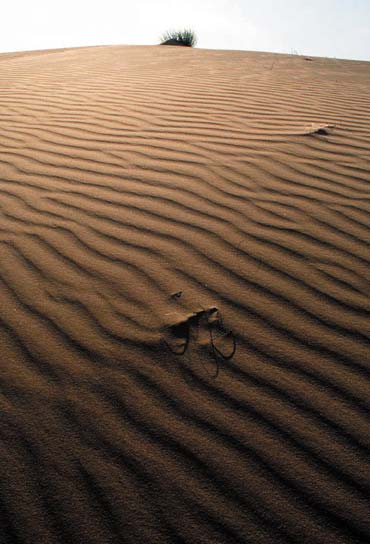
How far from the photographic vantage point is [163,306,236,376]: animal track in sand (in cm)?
177

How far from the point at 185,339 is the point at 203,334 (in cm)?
8

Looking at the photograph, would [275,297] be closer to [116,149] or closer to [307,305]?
[307,305]

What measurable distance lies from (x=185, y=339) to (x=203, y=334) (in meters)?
0.08

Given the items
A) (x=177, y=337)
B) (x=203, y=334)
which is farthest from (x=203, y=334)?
(x=177, y=337)

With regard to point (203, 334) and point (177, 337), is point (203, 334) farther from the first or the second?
point (177, 337)

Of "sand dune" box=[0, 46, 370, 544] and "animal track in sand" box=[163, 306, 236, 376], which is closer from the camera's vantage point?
"sand dune" box=[0, 46, 370, 544]

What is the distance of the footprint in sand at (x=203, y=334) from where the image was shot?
1769mm

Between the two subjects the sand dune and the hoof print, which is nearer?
the sand dune

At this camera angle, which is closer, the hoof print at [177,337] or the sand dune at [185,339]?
the sand dune at [185,339]

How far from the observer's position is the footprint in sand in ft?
5.80

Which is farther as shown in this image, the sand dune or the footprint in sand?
the footprint in sand

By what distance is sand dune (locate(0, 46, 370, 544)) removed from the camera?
1334 mm

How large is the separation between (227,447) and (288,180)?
1.97 m

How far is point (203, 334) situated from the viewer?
6.01ft
